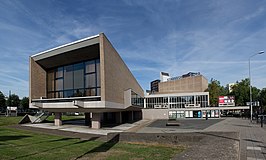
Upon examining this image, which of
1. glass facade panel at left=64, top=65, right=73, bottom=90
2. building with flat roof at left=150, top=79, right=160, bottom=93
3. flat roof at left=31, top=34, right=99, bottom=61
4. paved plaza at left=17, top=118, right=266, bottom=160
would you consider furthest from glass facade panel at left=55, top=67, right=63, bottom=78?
building with flat roof at left=150, top=79, right=160, bottom=93

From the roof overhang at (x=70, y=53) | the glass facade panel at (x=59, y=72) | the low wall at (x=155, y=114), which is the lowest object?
the low wall at (x=155, y=114)

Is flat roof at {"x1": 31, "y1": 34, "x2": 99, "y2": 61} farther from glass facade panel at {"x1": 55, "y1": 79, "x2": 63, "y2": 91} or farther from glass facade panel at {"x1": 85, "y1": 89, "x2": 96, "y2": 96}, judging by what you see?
glass facade panel at {"x1": 85, "y1": 89, "x2": 96, "y2": 96}

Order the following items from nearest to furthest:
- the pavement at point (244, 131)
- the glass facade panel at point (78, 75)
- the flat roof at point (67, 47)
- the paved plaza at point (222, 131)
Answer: the paved plaza at point (222, 131), the pavement at point (244, 131), the flat roof at point (67, 47), the glass facade panel at point (78, 75)

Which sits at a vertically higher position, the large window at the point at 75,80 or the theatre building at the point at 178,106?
the large window at the point at 75,80

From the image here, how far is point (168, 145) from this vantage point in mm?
14391

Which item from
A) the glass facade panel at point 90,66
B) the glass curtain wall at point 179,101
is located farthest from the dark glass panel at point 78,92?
the glass curtain wall at point 179,101

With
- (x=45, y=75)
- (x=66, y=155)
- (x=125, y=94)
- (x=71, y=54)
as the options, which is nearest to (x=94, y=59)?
(x=71, y=54)

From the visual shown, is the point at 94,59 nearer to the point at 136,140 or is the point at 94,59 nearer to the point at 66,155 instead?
the point at 136,140

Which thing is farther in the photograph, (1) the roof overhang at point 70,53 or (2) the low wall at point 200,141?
(1) the roof overhang at point 70,53

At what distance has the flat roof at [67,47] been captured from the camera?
26.0m

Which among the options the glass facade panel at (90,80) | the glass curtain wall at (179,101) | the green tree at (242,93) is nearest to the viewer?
the glass facade panel at (90,80)

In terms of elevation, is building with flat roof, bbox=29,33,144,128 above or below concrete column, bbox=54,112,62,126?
above

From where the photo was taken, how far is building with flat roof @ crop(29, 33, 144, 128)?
25.3 m

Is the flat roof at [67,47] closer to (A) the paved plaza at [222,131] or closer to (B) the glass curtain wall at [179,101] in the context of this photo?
(A) the paved plaza at [222,131]
